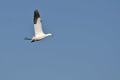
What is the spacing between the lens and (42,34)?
266 ft

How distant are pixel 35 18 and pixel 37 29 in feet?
8.37

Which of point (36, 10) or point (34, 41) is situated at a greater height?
point (36, 10)

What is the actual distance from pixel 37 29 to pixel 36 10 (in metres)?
3.87

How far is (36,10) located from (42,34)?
4.90 m

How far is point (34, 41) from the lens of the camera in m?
79.1

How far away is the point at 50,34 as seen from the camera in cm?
8069

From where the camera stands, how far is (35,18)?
79750 millimetres

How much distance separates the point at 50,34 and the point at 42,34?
5.32 feet

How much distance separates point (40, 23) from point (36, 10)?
2852 millimetres

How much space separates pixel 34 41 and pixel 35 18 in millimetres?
4490

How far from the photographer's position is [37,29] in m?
81.2

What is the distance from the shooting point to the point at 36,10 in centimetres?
7988
